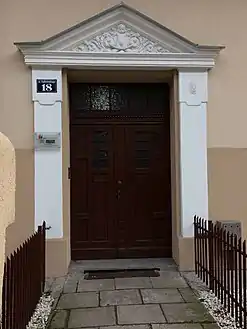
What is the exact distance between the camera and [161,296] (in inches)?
210

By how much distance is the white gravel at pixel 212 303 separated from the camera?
4.36 metres

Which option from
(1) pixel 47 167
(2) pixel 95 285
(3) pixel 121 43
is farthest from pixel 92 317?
(3) pixel 121 43

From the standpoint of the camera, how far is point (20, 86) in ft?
21.6

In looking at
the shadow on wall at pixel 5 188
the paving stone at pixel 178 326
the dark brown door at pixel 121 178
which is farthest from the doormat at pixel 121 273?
the shadow on wall at pixel 5 188

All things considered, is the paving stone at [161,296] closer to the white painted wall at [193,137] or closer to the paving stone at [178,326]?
the paving stone at [178,326]

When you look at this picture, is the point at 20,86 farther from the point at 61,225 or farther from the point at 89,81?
the point at 61,225

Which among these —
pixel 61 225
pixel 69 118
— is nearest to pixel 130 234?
pixel 61 225

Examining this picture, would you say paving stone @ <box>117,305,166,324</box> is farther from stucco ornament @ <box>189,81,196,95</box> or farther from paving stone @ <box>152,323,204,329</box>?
stucco ornament @ <box>189,81,196,95</box>

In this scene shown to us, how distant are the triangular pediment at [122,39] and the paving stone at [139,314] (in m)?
3.94

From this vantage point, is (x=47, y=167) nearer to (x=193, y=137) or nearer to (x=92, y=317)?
(x=193, y=137)

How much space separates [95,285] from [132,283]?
548 millimetres

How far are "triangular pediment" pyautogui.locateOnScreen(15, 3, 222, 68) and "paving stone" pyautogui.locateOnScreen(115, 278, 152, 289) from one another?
11.8ft

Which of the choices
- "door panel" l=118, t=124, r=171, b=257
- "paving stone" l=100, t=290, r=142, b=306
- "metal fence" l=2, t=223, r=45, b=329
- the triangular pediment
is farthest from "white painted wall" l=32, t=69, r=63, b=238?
"paving stone" l=100, t=290, r=142, b=306

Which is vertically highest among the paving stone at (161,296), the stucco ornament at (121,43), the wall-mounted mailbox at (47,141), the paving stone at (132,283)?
the stucco ornament at (121,43)
